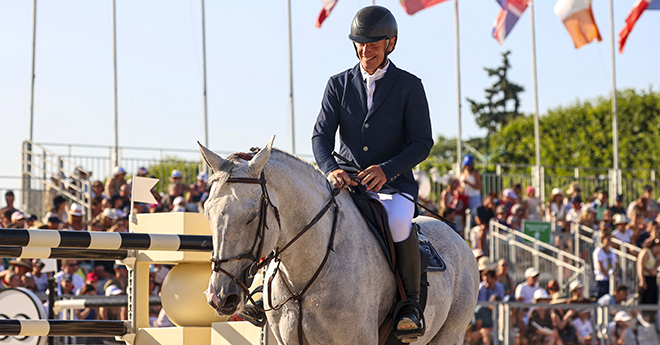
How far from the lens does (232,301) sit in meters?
3.88

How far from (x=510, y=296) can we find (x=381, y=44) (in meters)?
9.53

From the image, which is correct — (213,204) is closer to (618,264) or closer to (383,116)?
(383,116)

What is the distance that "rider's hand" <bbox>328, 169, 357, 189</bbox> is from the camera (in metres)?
4.73

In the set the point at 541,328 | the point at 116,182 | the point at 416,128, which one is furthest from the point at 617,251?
the point at 416,128

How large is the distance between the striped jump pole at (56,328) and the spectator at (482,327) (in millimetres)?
6508

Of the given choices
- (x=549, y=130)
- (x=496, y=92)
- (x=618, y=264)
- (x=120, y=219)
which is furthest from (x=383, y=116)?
(x=496, y=92)

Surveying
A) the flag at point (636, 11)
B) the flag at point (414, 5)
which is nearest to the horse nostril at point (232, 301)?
the flag at point (414, 5)

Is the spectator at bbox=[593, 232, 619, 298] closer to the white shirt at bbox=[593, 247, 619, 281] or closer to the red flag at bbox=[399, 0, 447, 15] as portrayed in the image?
the white shirt at bbox=[593, 247, 619, 281]

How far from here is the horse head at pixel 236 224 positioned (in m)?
3.87

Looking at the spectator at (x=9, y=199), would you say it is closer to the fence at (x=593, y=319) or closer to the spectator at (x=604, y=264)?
the fence at (x=593, y=319)

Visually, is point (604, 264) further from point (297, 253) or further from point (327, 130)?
point (297, 253)

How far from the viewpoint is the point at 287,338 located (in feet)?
14.6

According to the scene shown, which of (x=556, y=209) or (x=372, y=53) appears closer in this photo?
(x=372, y=53)

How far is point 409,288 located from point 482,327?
6.16 metres
